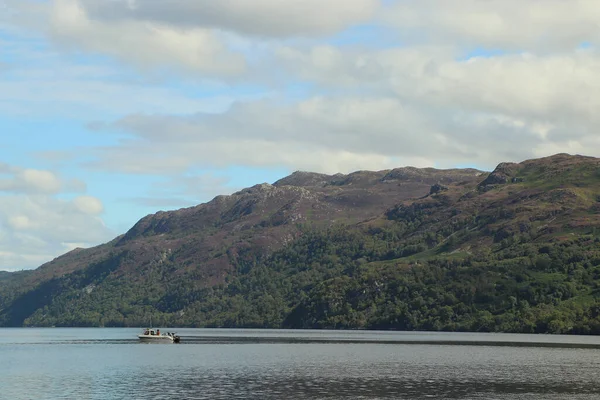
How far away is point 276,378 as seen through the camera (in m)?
139

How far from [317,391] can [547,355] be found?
9834 centimetres

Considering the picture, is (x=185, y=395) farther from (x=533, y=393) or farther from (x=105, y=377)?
(x=533, y=393)

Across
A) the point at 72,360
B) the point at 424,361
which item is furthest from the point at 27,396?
the point at 424,361

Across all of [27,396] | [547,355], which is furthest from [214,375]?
[547,355]

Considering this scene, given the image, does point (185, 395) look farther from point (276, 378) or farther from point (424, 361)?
point (424, 361)

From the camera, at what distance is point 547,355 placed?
198625 mm

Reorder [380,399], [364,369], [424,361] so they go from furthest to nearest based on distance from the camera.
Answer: [424,361]
[364,369]
[380,399]

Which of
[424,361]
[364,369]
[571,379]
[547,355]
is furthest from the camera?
[547,355]

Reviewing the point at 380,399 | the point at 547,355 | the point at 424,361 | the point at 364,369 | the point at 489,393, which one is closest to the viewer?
the point at 380,399

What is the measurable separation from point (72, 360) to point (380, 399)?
104 m

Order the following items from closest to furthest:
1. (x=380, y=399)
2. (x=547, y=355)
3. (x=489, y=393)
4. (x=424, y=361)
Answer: (x=380, y=399) < (x=489, y=393) < (x=424, y=361) < (x=547, y=355)

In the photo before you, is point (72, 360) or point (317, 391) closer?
point (317, 391)

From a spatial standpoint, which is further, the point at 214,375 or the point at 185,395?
the point at 214,375

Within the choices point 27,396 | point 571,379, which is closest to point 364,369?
point 571,379
